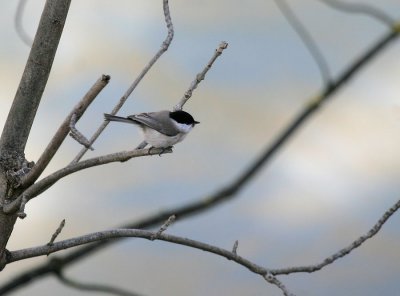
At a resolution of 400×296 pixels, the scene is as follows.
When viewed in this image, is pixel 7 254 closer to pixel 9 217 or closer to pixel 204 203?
pixel 9 217

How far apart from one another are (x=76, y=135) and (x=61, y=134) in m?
0.08

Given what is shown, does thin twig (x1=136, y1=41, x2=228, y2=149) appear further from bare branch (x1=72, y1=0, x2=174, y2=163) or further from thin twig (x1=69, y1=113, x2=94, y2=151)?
Result: thin twig (x1=69, y1=113, x2=94, y2=151)

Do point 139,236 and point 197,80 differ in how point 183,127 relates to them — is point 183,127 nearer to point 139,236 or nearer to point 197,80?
point 197,80

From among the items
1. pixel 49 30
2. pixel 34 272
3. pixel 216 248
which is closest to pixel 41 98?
pixel 49 30

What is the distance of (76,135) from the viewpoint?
230 centimetres

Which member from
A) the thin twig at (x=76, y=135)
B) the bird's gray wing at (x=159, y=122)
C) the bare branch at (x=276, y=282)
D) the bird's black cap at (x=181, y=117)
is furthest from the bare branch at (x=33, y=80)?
the bare branch at (x=276, y=282)

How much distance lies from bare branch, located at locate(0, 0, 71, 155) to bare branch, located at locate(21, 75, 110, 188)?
0.11 m

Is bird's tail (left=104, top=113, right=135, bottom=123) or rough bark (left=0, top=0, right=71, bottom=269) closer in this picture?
rough bark (left=0, top=0, right=71, bottom=269)

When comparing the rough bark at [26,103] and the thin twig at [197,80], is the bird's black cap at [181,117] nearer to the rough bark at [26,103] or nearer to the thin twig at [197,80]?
the thin twig at [197,80]

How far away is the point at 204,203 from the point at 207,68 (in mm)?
954

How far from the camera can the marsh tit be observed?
283 centimetres

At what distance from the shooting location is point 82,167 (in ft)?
7.60

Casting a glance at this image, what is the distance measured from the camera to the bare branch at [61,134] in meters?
2.25

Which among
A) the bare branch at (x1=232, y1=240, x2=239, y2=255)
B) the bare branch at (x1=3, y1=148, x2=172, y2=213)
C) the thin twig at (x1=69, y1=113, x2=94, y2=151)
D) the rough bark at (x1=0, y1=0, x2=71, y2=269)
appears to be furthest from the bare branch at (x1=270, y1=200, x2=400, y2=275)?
the rough bark at (x1=0, y1=0, x2=71, y2=269)
